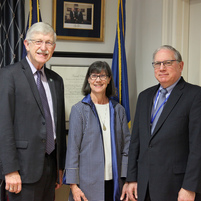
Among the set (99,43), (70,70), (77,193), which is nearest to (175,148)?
(77,193)

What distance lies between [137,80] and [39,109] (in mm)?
1305

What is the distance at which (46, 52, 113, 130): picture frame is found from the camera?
3.00 metres

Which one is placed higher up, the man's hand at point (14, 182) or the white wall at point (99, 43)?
the white wall at point (99, 43)

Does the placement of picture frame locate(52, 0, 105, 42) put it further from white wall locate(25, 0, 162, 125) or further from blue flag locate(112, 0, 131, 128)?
blue flag locate(112, 0, 131, 128)

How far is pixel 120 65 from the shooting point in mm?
2855

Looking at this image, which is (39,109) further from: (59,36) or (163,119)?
(59,36)

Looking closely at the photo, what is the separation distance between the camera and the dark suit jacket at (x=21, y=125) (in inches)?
75.3

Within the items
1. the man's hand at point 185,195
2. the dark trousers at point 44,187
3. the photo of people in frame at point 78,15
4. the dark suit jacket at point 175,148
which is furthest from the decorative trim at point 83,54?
the man's hand at point 185,195

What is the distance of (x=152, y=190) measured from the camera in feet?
6.27

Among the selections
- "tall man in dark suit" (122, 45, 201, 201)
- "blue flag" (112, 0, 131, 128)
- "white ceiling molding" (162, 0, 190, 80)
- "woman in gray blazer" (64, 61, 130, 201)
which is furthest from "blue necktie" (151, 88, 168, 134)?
"blue flag" (112, 0, 131, 128)

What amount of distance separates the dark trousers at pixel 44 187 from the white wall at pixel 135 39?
1149mm

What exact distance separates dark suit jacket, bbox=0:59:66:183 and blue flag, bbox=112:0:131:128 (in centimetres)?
97

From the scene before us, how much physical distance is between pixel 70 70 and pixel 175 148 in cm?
150

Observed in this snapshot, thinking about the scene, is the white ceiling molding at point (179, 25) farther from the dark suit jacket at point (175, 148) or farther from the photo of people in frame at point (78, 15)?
the photo of people in frame at point (78, 15)
